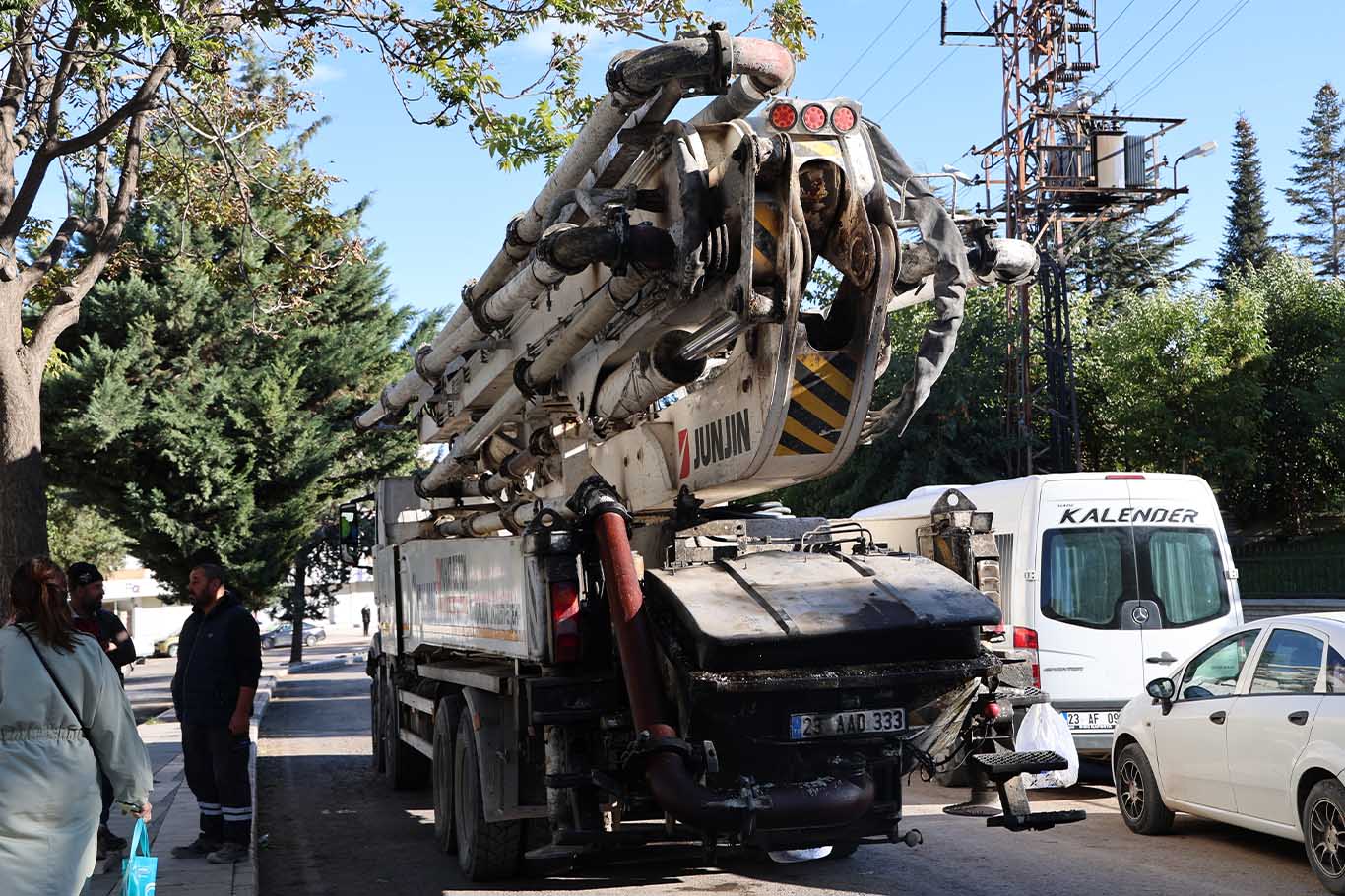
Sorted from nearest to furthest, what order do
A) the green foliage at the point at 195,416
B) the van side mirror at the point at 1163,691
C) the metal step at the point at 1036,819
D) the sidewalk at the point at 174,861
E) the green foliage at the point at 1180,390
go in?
the metal step at the point at 1036,819 → the sidewalk at the point at 174,861 → the van side mirror at the point at 1163,691 → the green foliage at the point at 195,416 → the green foliage at the point at 1180,390

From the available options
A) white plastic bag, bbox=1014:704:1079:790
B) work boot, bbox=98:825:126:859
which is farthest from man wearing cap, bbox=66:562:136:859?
white plastic bag, bbox=1014:704:1079:790

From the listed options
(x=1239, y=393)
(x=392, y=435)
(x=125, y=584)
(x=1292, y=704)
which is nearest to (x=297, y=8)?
(x=1292, y=704)

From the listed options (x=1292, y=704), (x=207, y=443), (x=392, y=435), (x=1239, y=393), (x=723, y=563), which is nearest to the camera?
(x=723, y=563)

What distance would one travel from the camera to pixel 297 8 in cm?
1228

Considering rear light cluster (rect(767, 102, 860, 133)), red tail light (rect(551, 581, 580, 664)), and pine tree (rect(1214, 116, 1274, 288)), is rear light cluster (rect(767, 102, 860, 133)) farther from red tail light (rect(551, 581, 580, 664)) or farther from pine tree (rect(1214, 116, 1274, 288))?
pine tree (rect(1214, 116, 1274, 288))

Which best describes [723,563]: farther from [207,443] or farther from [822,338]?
[207,443]

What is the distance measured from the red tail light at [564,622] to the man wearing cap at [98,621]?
3.29 meters

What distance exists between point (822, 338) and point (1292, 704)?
3629mm

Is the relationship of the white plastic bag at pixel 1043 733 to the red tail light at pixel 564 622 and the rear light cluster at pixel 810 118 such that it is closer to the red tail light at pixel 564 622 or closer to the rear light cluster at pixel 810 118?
the red tail light at pixel 564 622

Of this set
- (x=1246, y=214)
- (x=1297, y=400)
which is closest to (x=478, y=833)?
(x=1297, y=400)

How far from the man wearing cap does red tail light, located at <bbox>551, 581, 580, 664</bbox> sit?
3295 millimetres

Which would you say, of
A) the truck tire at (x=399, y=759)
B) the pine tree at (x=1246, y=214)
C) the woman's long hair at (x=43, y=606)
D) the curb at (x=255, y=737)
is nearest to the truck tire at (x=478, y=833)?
the curb at (x=255, y=737)

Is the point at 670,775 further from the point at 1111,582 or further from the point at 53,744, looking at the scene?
the point at 1111,582

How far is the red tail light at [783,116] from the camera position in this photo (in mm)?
5926
